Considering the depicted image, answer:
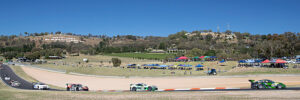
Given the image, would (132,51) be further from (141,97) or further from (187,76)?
(141,97)

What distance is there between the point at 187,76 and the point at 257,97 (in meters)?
23.9

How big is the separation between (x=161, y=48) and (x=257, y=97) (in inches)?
5879

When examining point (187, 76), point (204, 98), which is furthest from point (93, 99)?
point (187, 76)

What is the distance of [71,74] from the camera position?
206 ft

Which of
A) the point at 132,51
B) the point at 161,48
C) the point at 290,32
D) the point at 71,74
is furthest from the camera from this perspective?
the point at 161,48

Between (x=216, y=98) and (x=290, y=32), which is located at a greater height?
(x=290, y=32)

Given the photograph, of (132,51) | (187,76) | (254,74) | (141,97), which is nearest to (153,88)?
(141,97)

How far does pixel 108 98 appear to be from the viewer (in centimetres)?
2250

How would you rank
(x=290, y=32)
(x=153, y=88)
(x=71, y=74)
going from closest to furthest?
(x=153, y=88)
(x=71, y=74)
(x=290, y=32)

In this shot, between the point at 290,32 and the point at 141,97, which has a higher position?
the point at 290,32

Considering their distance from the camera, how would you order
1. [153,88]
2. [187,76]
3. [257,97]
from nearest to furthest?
1. [257,97]
2. [153,88]
3. [187,76]

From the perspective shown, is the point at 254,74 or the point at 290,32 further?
the point at 290,32

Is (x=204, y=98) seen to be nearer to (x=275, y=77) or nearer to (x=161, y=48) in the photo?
(x=275, y=77)

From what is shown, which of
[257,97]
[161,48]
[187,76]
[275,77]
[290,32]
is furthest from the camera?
[161,48]
